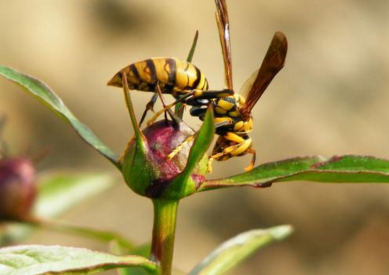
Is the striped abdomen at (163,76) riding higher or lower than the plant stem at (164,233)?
higher

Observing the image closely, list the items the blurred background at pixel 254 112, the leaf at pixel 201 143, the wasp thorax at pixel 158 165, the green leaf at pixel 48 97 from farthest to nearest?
the blurred background at pixel 254 112, the green leaf at pixel 48 97, the wasp thorax at pixel 158 165, the leaf at pixel 201 143

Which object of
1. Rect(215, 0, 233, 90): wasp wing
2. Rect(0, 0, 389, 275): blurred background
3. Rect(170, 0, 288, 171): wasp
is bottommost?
Rect(170, 0, 288, 171): wasp

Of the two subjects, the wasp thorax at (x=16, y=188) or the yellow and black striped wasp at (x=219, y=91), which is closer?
the yellow and black striped wasp at (x=219, y=91)

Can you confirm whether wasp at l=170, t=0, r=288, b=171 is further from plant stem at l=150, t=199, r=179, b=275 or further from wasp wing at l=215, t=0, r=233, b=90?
plant stem at l=150, t=199, r=179, b=275

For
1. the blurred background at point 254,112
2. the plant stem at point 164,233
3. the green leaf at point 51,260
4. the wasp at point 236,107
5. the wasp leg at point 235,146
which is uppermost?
the blurred background at point 254,112

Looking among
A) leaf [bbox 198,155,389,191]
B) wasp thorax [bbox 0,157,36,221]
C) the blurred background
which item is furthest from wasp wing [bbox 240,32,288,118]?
the blurred background

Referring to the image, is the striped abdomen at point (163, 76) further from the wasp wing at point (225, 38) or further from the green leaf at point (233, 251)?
the green leaf at point (233, 251)

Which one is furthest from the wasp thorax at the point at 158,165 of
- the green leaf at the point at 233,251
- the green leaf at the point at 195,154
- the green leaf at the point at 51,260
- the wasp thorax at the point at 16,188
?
the wasp thorax at the point at 16,188

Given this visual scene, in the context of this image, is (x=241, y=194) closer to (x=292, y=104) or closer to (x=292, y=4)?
(x=292, y=104)

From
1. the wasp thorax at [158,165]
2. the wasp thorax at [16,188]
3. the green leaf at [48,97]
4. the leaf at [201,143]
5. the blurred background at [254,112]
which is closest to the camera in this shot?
the leaf at [201,143]
